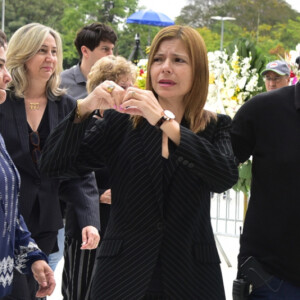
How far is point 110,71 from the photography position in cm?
425

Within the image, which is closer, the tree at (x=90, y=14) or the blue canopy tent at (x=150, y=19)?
the blue canopy tent at (x=150, y=19)

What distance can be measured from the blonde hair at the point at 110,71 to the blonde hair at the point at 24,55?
18.3 inches

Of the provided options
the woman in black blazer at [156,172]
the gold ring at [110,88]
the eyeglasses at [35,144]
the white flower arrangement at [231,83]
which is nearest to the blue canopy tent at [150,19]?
the white flower arrangement at [231,83]

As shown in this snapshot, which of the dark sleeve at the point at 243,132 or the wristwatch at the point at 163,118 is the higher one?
the wristwatch at the point at 163,118

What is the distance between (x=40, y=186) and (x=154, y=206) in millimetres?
1222

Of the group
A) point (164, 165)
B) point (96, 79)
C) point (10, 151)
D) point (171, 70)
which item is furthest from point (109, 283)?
point (96, 79)

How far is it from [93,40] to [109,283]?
3674 millimetres

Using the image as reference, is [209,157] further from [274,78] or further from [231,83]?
[274,78]

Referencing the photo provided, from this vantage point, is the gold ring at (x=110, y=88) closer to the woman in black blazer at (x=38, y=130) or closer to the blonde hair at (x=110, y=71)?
the woman in black blazer at (x=38, y=130)

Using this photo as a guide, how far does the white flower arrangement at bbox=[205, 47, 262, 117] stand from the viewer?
627 cm

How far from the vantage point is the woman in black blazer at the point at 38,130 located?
3.45m

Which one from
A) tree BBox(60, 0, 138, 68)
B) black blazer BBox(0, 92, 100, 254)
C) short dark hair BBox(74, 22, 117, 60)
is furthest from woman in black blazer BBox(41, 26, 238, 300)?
tree BBox(60, 0, 138, 68)

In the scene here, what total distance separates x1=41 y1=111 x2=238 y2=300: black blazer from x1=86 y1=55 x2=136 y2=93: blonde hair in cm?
178

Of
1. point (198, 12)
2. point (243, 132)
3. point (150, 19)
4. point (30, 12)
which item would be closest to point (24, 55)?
point (243, 132)
